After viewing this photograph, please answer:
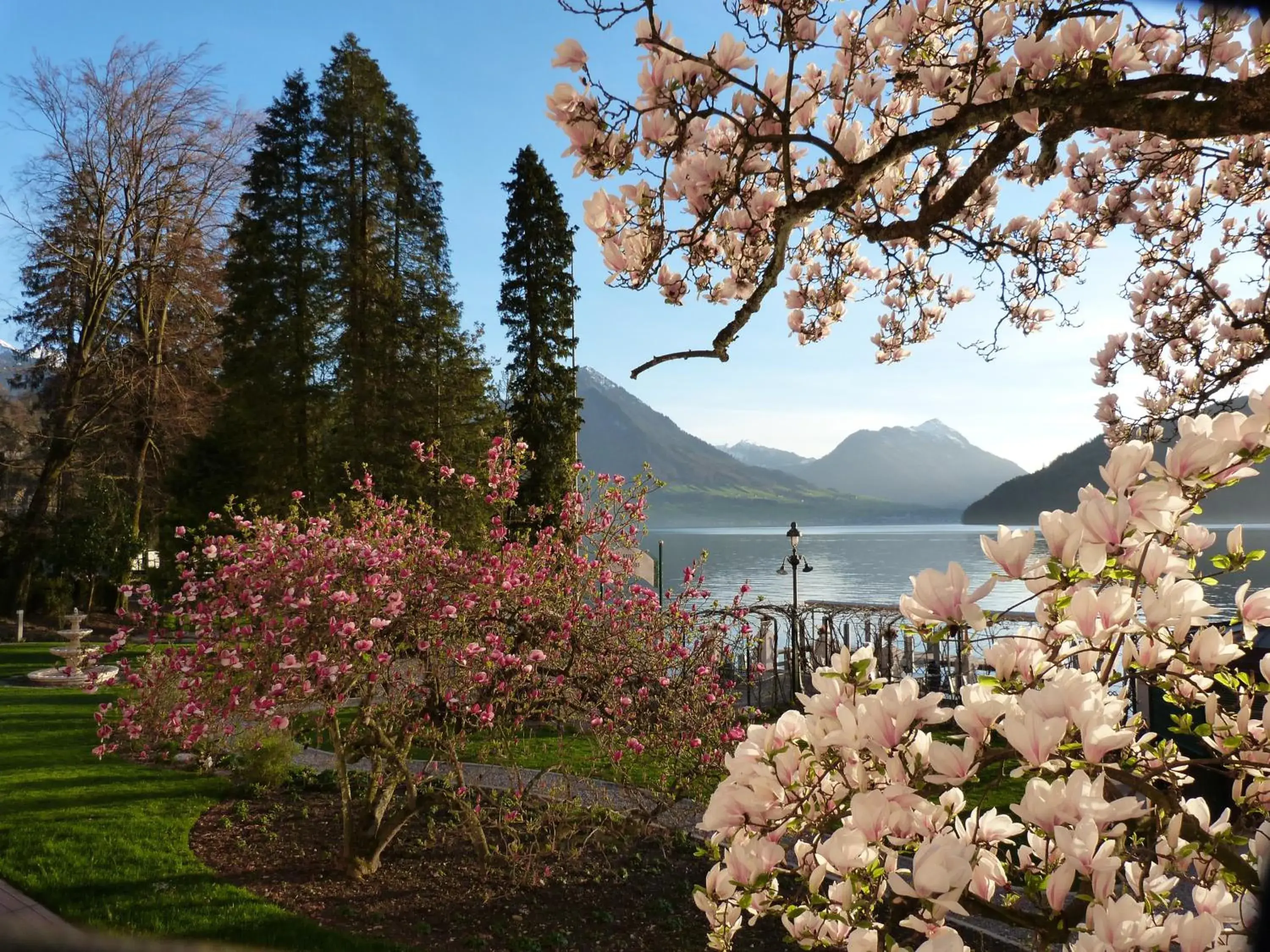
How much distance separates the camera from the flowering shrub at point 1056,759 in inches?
46.6

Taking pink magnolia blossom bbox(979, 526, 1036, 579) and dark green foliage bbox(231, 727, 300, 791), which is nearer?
pink magnolia blossom bbox(979, 526, 1036, 579)

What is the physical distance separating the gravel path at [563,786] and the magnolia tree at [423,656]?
337mm

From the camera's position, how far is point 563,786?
5527 millimetres

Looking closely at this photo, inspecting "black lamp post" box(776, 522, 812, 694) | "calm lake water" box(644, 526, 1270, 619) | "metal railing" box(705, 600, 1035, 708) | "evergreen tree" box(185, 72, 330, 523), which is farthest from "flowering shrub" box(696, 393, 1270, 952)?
"evergreen tree" box(185, 72, 330, 523)

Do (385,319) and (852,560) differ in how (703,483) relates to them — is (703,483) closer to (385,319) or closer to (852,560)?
(852,560)

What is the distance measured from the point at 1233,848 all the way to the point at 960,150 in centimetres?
242

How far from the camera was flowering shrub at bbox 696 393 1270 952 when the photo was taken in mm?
1183

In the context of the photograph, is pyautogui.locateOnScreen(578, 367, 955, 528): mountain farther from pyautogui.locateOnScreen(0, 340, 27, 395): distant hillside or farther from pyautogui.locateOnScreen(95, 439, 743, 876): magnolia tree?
pyautogui.locateOnScreen(95, 439, 743, 876): magnolia tree

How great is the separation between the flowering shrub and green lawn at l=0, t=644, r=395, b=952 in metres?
3.48

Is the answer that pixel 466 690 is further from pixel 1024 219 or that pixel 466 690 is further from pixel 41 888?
pixel 1024 219

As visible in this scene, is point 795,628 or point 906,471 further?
point 906,471

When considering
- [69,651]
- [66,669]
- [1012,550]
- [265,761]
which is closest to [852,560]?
[69,651]

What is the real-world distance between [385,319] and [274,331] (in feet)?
8.18

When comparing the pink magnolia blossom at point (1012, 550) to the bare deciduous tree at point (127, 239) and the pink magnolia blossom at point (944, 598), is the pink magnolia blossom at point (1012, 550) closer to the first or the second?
the pink magnolia blossom at point (944, 598)
